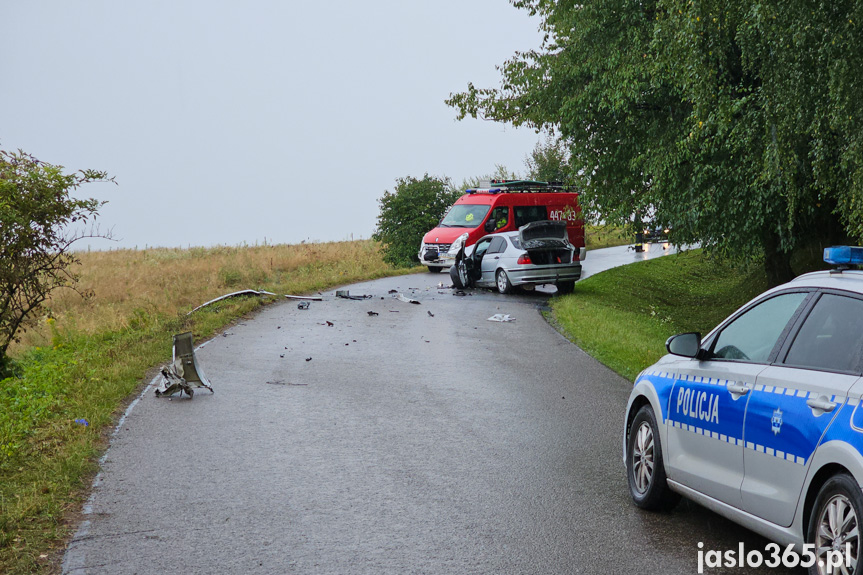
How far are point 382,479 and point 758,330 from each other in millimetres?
3090

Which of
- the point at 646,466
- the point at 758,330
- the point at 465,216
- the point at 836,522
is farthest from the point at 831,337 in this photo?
the point at 465,216

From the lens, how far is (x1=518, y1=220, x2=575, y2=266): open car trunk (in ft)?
77.9

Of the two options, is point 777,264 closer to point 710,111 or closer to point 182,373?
point 710,111

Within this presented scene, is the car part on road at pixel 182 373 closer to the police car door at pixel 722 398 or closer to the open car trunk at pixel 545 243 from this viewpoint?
the police car door at pixel 722 398

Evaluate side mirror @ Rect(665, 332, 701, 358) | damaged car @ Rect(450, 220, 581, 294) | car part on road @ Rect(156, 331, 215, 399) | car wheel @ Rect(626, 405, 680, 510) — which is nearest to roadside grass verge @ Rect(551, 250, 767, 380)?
damaged car @ Rect(450, 220, 581, 294)

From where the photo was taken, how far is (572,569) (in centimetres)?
519

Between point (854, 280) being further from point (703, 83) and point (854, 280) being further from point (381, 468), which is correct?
point (703, 83)

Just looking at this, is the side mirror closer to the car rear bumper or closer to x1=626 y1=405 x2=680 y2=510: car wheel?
x1=626 y1=405 x2=680 y2=510: car wheel

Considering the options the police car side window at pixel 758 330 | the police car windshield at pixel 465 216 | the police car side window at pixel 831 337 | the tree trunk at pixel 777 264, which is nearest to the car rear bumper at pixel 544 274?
the tree trunk at pixel 777 264

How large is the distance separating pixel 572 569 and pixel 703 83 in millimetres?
8786

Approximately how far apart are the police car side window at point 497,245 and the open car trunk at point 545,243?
0.83 metres

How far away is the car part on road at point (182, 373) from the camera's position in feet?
35.6

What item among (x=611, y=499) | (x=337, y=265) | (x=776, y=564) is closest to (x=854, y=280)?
(x=776, y=564)

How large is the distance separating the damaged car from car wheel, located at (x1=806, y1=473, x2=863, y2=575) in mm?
19325
